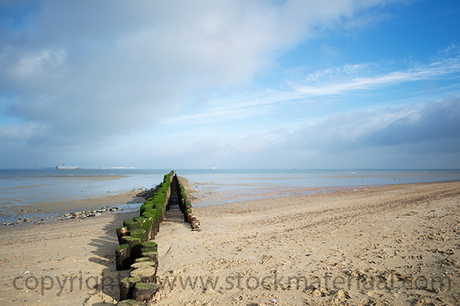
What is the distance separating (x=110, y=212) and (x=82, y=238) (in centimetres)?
775

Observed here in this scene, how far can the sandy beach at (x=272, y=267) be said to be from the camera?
4180 mm

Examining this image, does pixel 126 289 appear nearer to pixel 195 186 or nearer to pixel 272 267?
pixel 272 267

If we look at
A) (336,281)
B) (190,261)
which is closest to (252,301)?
(336,281)

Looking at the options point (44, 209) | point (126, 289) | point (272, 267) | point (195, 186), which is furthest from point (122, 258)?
point (195, 186)

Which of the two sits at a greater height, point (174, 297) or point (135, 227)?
point (135, 227)

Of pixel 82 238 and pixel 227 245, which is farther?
pixel 82 238

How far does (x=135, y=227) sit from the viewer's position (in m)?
6.75

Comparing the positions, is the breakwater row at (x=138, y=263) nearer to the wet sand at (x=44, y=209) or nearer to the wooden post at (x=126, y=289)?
the wooden post at (x=126, y=289)

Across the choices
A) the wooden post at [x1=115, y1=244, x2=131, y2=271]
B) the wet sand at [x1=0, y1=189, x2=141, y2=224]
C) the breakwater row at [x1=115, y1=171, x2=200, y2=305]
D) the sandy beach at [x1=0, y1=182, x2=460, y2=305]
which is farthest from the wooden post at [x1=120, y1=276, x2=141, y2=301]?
the wet sand at [x1=0, y1=189, x2=141, y2=224]

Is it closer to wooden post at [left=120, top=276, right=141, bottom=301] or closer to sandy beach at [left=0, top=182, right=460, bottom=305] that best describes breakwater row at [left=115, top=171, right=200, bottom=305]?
wooden post at [left=120, top=276, right=141, bottom=301]

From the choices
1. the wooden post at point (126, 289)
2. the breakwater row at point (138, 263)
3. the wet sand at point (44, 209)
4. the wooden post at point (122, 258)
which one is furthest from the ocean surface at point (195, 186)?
the wooden post at point (126, 289)

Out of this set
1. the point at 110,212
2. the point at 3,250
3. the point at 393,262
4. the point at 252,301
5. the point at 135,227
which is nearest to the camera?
the point at 252,301

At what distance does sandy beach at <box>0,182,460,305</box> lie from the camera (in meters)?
4.18

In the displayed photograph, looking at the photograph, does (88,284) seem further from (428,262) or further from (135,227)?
(428,262)
